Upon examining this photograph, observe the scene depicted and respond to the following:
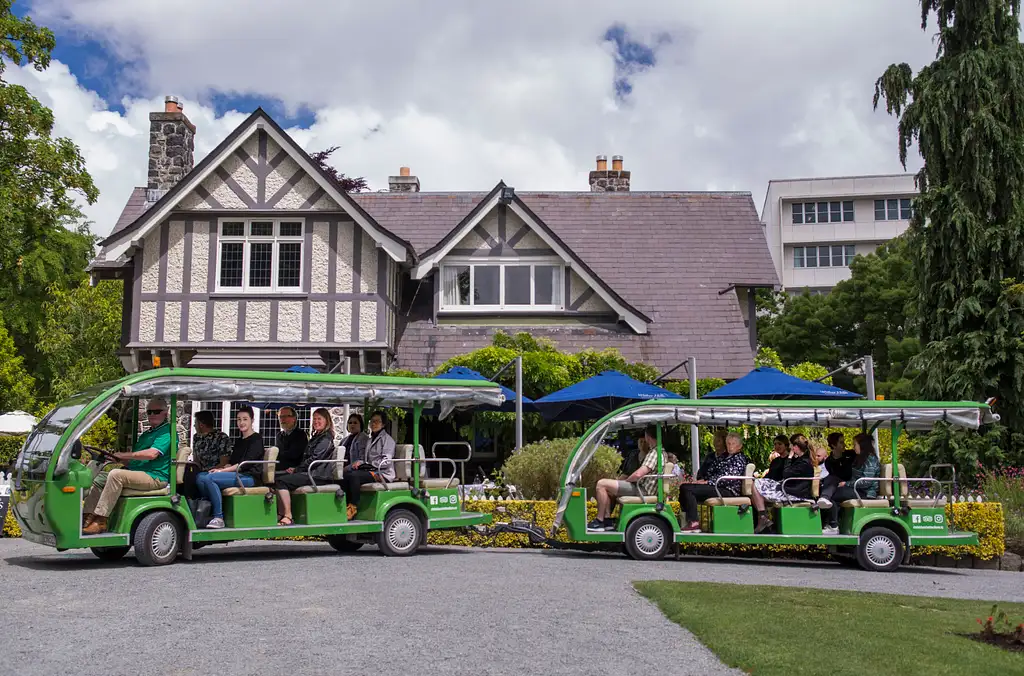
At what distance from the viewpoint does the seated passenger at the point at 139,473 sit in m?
11.8

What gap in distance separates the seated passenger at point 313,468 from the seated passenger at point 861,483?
6.40 meters

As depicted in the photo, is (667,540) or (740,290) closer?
(667,540)

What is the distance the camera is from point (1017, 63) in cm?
2117

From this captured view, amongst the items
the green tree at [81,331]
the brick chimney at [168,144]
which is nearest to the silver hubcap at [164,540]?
the brick chimney at [168,144]

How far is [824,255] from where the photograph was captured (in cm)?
6462

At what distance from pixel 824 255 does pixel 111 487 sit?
57.7 meters

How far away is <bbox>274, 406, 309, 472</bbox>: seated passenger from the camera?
13938 millimetres

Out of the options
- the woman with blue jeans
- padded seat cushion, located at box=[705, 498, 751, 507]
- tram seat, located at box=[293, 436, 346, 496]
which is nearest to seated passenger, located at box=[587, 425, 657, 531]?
padded seat cushion, located at box=[705, 498, 751, 507]

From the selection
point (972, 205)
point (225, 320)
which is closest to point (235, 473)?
point (225, 320)

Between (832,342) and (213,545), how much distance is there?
34.8 metres

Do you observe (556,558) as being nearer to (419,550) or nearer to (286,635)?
(419,550)

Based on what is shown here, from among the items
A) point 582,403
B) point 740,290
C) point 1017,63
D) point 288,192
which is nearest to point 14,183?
point 288,192

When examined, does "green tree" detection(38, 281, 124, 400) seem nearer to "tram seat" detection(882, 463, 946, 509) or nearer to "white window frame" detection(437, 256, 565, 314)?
"white window frame" detection(437, 256, 565, 314)

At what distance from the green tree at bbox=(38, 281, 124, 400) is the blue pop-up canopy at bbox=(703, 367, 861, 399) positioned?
20.3 meters
